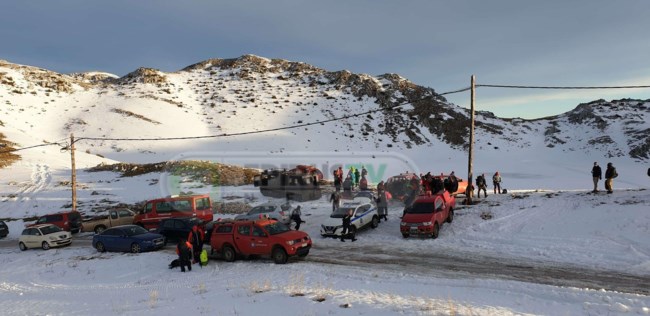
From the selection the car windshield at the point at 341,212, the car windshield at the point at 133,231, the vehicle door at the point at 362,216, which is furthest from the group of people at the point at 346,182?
the car windshield at the point at 133,231

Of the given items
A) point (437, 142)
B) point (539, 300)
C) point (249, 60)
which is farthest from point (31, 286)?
point (249, 60)

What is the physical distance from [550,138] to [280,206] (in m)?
62.1

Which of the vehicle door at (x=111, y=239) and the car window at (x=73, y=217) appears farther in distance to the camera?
the car window at (x=73, y=217)

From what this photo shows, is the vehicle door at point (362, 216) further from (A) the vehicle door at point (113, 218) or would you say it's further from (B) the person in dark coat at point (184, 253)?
(A) the vehicle door at point (113, 218)

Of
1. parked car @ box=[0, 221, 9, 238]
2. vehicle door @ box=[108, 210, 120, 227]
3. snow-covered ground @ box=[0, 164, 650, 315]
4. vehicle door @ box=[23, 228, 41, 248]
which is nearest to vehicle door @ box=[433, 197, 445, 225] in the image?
snow-covered ground @ box=[0, 164, 650, 315]

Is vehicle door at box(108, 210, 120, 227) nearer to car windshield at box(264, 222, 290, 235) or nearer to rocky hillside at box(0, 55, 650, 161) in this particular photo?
car windshield at box(264, 222, 290, 235)

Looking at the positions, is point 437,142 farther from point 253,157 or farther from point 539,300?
point 539,300

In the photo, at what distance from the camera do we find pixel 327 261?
15.8m

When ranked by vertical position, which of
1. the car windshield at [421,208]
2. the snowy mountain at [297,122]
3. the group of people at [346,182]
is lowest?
the car windshield at [421,208]

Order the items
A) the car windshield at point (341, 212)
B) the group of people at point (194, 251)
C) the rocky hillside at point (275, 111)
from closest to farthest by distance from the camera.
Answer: the group of people at point (194, 251)
the car windshield at point (341, 212)
the rocky hillside at point (275, 111)

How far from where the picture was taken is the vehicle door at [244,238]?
53.9 feet

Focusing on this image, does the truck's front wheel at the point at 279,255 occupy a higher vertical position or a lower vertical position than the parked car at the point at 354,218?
lower

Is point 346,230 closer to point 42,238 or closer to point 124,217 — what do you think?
point 124,217

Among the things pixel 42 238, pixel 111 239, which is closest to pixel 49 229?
pixel 42 238
